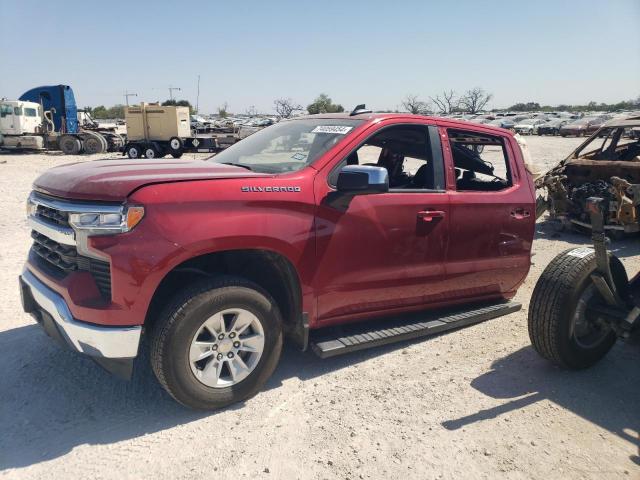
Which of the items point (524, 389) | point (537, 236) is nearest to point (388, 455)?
point (524, 389)

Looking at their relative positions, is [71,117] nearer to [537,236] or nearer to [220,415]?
[537,236]

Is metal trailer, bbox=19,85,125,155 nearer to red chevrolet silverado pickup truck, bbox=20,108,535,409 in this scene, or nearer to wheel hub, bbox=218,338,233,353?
red chevrolet silverado pickup truck, bbox=20,108,535,409

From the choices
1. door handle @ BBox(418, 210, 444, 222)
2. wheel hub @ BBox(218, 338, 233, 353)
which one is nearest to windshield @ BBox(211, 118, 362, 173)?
door handle @ BBox(418, 210, 444, 222)

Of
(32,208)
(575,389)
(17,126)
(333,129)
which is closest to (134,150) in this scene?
(17,126)

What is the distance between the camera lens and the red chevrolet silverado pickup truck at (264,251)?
113 inches

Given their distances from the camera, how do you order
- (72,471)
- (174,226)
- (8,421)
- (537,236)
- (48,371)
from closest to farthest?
1. (72,471)
2. (174,226)
3. (8,421)
4. (48,371)
5. (537,236)

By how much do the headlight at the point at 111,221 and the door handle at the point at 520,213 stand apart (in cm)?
311

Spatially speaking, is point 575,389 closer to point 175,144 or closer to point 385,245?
point 385,245

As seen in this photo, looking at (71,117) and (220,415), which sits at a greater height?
(71,117)

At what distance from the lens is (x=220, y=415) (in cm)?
323

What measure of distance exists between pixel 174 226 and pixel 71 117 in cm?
2809

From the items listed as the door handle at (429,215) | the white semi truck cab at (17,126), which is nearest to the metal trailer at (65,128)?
the white semi truck cab at (17,126)

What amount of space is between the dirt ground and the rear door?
57 centimetres

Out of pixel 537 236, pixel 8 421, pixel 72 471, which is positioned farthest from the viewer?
pixel 537 236
